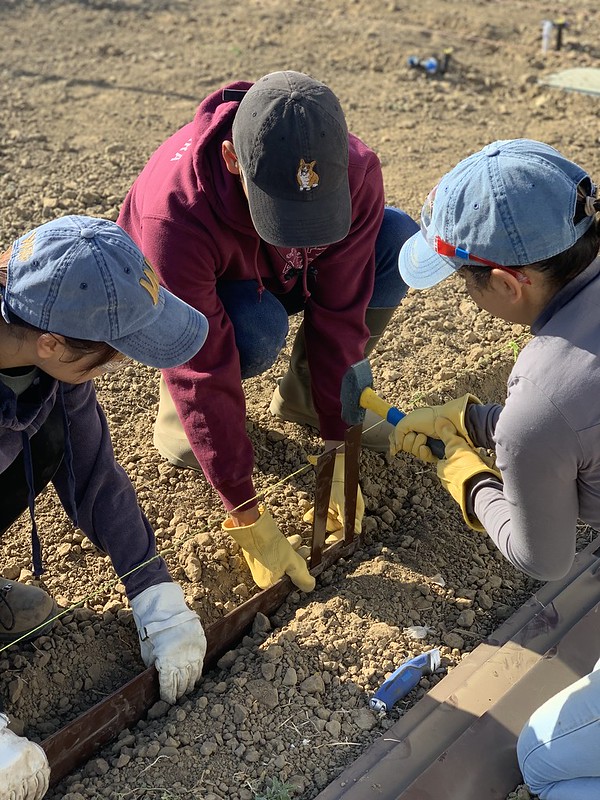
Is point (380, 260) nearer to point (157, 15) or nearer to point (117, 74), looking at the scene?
point (117, 74)

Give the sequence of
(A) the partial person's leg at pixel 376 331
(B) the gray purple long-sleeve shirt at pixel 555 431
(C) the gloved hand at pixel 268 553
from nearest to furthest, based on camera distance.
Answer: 1. (B) the gray purple long-sleeve shirt at pixel 555 431
2. (C) the gloved hand at pixel 268 553
3. (A) the partial person's leg at pixel 376 331

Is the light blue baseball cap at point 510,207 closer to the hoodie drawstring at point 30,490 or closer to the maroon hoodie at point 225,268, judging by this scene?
the maroon hoodie at point 225,268

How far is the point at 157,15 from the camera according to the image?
23.4ft

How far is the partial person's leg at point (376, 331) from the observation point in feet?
9.86

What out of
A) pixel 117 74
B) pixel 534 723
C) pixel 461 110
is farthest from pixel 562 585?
pixel 117 74

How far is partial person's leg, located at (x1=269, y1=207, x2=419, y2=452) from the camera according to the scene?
301cm

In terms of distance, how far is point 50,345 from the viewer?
1.85 meters

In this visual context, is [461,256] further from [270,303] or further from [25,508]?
[25,508]

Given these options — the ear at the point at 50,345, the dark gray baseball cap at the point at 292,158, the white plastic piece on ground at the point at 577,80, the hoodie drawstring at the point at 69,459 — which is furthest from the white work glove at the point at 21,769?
→ the white plastic piece on ground at the point at 577,80

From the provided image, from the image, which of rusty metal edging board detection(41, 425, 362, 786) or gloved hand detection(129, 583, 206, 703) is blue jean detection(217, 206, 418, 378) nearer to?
rusty metal edging board detection(41, 425, 362, 786)

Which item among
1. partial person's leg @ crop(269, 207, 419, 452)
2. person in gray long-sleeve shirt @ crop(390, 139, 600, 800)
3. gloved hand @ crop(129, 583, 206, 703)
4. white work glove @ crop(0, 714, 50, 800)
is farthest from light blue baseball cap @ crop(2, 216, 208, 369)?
partial person's leg @ crop(269, 207, 419, 452)

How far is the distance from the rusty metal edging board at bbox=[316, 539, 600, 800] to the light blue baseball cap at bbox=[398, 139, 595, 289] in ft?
3.73

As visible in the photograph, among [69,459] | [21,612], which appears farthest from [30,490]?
[21,612]

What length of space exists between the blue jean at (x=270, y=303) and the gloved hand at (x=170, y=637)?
0.80 m
